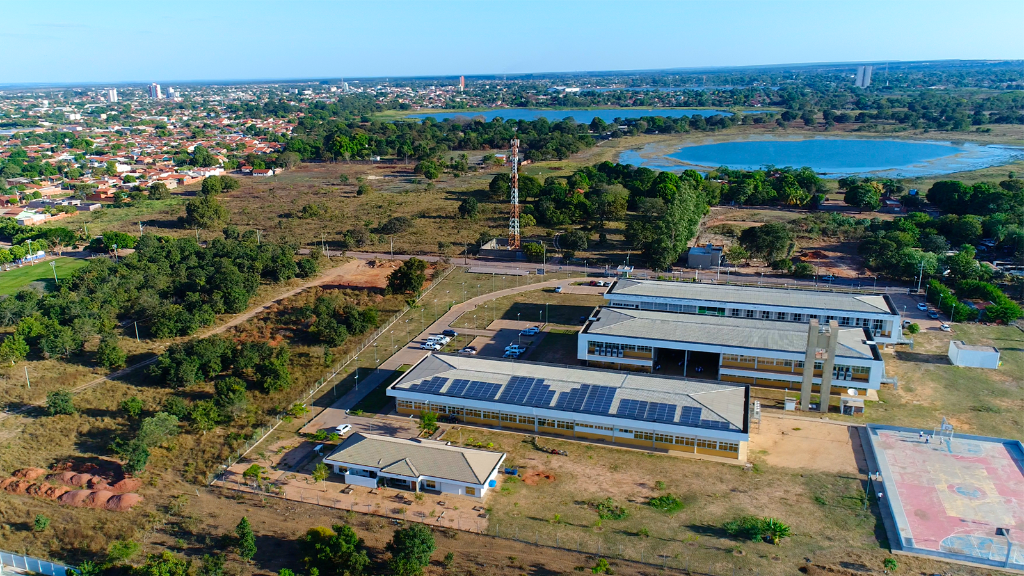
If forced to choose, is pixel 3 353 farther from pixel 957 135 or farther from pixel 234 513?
pixel 957 135

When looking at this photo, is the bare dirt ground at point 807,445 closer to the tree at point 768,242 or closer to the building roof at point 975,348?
the building roof at point 975,348

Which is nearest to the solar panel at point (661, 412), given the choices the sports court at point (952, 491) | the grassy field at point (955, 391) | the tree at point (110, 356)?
the sports court at point (952, 491)

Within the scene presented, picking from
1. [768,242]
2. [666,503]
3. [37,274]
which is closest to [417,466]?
[666,503]

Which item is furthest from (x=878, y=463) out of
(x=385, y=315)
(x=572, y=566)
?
(x=385, y=315)

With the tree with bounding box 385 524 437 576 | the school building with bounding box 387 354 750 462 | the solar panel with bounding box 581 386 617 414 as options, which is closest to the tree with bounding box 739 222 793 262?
the school building with bounding box 387 354 750 462

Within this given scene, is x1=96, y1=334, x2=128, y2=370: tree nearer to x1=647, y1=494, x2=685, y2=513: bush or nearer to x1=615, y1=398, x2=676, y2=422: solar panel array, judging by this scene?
x1=615, y1=398, x2=676, y2=422: solar panel array
